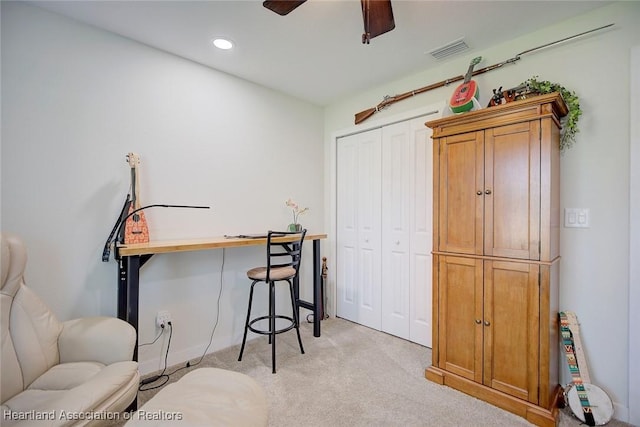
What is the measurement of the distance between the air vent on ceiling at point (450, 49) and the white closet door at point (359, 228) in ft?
2.87

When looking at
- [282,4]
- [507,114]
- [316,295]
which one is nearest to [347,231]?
[316,295]

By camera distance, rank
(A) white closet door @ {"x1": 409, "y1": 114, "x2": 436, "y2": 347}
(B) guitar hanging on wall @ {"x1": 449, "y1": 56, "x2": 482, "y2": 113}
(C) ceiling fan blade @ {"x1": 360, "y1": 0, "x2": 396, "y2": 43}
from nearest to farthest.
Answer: (C) ceiling fan blade @ {"x1": 360, "y1": 0, "x2": 396, "y2": 43}, (B) guitar hanging on wall @ {"x1": 449, "y1": 56, "x2": 482, "y2": 113}, (A) white closet door @ {"x1": 409, "y1": 114, "x2": 436, "y2": 347}

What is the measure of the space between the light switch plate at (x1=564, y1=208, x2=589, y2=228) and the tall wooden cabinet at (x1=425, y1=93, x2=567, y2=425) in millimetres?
90

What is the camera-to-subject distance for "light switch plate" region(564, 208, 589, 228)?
1.90 metres

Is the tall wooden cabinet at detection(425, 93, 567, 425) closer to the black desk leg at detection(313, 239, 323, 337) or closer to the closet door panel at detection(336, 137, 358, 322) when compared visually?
the black desk leg at detection(313, 239, 323, 337)

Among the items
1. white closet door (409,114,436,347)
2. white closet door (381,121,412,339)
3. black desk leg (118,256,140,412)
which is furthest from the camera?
white closet door (381,121,412,339)

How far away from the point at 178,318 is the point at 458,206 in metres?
2.32

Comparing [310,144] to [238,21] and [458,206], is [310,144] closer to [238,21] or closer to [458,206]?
[238,21]

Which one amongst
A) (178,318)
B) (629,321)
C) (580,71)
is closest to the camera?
(629,321)

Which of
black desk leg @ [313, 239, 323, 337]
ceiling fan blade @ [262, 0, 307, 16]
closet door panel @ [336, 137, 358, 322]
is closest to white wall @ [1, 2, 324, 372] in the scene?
black desk leg @ [313, 239, 323, 337]

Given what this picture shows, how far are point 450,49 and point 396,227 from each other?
1.56 meters

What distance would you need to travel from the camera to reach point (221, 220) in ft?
8.77

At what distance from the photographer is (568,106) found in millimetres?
1917

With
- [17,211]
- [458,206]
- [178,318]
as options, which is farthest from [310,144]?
[17,211]
